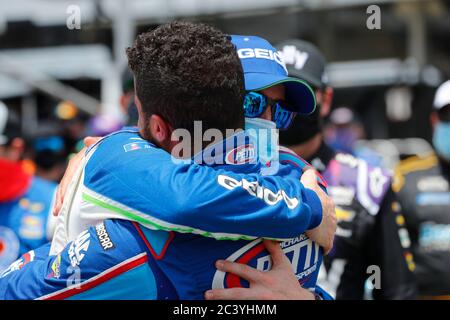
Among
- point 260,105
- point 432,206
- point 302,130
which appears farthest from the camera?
point 432,206

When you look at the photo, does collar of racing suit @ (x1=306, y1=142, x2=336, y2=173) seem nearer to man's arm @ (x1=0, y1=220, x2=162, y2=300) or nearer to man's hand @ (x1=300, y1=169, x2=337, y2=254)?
man's hand @ (x1=300, y1=169, x2=337, y2=254)

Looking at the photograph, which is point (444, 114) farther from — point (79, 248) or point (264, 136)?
point (79, 248)

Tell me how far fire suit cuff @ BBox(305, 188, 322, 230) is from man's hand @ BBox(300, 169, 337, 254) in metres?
0.03

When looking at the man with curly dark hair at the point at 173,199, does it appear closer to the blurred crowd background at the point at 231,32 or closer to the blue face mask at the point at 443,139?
the blue face mask at the point at 443,139

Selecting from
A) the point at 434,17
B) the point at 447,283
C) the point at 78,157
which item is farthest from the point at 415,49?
the point at 78,157

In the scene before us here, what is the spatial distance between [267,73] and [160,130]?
0.37 metres

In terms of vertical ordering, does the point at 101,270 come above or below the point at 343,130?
above

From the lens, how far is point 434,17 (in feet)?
39.5

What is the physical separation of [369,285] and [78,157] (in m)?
1.67

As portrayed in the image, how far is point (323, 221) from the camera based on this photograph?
6.02 ft

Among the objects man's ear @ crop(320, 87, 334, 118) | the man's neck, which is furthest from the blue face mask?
the man's neck

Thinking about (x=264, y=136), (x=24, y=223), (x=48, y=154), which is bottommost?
(x=48, y=154)

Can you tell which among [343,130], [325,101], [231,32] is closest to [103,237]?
[325,101]
